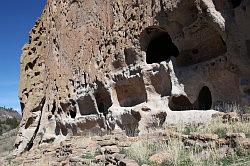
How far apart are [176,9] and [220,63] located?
2521 mm

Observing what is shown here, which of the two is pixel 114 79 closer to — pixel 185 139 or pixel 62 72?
pixel 62 72

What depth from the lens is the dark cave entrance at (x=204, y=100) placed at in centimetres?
1530

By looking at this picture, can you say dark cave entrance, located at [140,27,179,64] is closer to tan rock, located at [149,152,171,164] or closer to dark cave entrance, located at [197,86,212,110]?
dark cave entrance, located at [197,86,212,110]

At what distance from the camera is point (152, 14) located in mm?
15438

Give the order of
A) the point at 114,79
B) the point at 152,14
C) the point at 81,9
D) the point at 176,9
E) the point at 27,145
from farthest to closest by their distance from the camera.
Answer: the point at 27,145
the point at 81,9
the point at 114,79
the point at 152,14
the point at 176,9

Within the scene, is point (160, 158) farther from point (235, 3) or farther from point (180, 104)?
point (180, 104)

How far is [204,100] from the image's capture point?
615 inches

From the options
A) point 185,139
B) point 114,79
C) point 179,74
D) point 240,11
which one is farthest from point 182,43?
point 185,139

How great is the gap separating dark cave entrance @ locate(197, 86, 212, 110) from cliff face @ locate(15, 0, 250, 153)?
38 millimetres

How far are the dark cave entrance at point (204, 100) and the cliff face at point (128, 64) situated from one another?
0.04 m

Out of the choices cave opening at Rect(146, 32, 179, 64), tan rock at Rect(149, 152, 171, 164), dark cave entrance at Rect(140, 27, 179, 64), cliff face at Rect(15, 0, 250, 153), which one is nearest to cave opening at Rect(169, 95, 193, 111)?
cliff face at Rect(15, 0, 250, 153)

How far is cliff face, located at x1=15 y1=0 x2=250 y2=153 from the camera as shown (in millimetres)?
13204

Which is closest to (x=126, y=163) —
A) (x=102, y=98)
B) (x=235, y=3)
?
(x=235, y=3)

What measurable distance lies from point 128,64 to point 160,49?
6.78 ft
